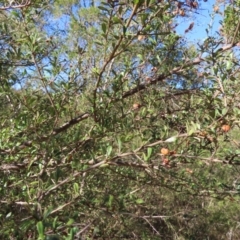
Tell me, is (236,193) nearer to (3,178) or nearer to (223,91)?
(223,91)

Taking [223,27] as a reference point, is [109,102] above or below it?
below

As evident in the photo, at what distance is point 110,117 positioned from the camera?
1.53m

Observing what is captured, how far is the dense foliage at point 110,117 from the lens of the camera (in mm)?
1268

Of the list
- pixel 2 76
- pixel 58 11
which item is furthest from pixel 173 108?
pixel 58 11

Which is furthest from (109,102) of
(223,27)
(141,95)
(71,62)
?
(223,27)

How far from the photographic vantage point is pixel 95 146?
5.08 feet

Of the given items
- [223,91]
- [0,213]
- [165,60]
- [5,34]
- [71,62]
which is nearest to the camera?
[0,213]

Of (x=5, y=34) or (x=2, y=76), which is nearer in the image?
(x=2, y=76)

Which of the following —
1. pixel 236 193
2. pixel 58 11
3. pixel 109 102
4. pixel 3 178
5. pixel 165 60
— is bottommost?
pixel 236 193

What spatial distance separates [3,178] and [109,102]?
0.45 metres

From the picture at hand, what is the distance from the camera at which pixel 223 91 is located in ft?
4.90

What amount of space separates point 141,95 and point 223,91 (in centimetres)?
41

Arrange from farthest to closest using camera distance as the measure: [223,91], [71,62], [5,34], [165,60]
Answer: [71,62] < [165,60] < [5,34] < [223,91]

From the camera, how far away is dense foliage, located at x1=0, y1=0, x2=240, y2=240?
1.27 m
